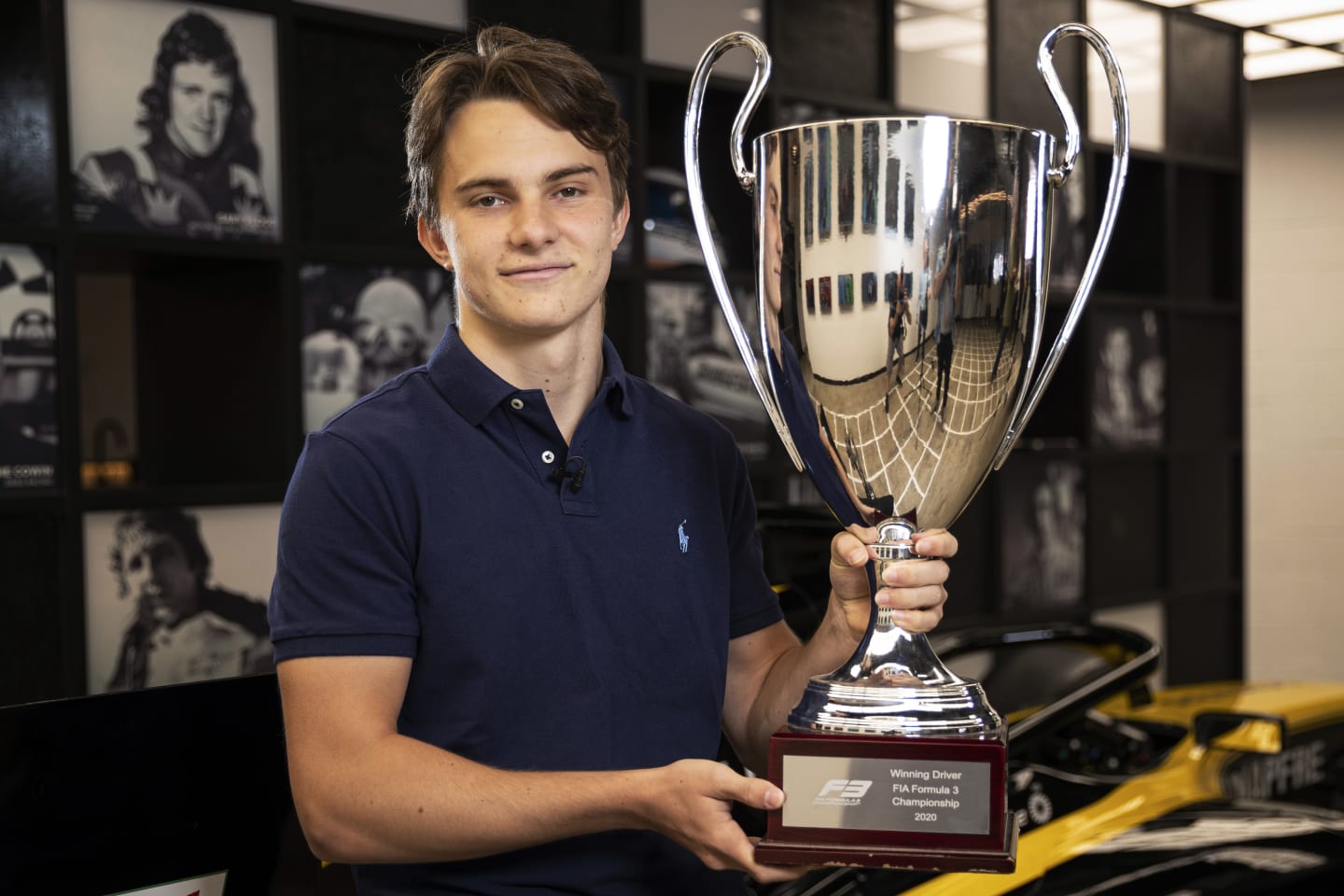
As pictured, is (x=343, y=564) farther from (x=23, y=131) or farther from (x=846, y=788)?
(x=23, y=131)

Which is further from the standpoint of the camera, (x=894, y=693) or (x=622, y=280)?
(x=622, y=280)

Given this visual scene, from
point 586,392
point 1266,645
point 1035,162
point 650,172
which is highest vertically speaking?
point 650,172

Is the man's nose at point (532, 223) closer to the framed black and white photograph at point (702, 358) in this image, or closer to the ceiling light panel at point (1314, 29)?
the framed black and white photograph at point (702, 358)

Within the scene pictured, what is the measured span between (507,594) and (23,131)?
1.83m

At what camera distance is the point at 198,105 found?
2662 millimetres

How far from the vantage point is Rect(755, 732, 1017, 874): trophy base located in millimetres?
996

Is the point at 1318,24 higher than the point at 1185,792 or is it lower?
higher

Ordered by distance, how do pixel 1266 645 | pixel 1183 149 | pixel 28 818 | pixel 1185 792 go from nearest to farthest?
pixel 28 818
pixel 1185 792
pixel 1183 149
pixel 1266 645

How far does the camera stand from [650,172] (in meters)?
3.61

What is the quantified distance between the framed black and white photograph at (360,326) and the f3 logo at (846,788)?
2038mm

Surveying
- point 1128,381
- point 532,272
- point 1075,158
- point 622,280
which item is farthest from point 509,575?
point 1128,381

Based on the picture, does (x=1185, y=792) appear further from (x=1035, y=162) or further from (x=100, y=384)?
(x=100, y=384)

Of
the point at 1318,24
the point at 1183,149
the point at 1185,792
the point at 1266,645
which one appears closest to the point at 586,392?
the point at 1185,792

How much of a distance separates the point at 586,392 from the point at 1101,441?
12.6ft
